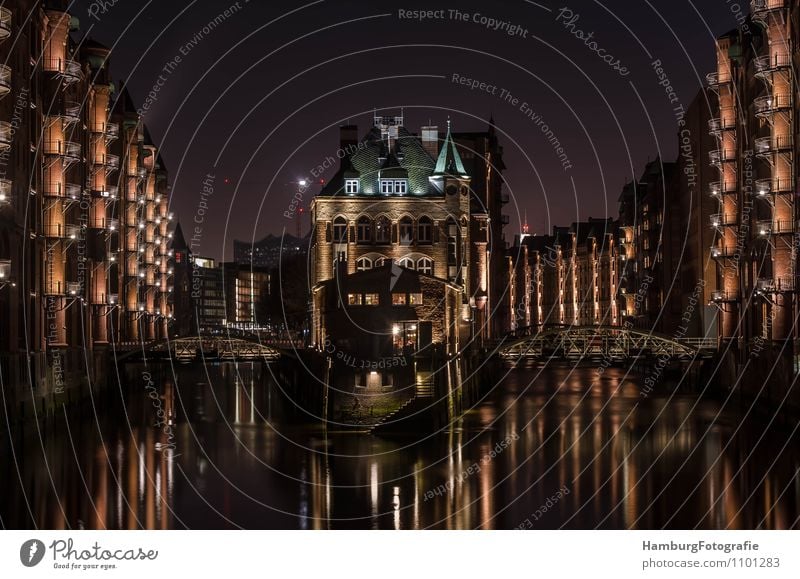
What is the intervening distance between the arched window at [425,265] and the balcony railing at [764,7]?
41881 millimetres

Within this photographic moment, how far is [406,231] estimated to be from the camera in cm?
9844

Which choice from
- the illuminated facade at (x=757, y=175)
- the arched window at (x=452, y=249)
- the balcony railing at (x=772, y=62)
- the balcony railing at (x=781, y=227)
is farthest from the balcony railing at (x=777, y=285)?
the arched window at (x=452, y=249)

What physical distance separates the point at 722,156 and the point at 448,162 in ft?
101

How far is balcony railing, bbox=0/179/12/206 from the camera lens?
5081cm

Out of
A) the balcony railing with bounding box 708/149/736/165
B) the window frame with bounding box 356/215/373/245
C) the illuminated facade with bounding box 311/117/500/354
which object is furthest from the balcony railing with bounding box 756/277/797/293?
the window frame with bounding box 356/215/373/245

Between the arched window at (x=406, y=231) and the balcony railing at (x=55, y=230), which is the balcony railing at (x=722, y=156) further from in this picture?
the balcony railing at (x=55, y=230)

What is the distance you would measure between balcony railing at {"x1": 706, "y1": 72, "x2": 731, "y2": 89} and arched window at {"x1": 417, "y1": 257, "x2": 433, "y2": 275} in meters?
30.1

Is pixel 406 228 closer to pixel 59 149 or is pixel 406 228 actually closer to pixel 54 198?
pixel 54 198

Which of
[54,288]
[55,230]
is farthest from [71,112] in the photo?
[54,288]

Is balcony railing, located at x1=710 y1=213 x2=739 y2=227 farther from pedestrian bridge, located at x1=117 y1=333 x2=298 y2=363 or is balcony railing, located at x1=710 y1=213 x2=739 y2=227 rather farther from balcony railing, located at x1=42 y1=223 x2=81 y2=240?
balcony railing, located at x1=42 y1=223 x2=81 y2=240

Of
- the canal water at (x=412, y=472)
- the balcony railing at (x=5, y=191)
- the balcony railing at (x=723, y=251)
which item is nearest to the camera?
the canal water at (x=412, y=472)

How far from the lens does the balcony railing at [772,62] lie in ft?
196

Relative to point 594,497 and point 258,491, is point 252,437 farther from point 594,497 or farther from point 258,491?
point 594,497

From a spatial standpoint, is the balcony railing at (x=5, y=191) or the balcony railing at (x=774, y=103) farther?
the balcony railing at (x=774, y=103)
